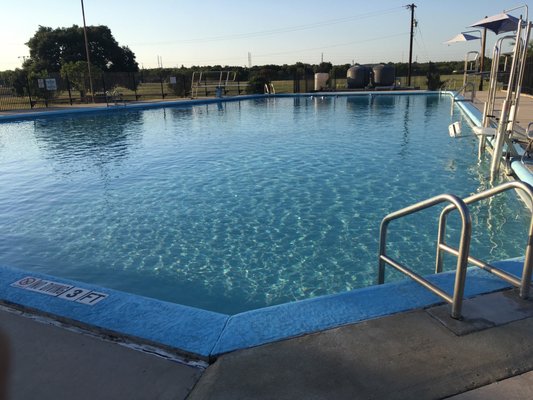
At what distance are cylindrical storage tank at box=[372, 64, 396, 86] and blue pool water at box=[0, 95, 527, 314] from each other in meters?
24.7

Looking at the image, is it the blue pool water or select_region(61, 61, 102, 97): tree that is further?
select_region(61, 61, 102, 97): tree

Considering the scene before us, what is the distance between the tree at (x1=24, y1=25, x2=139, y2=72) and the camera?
5081 centimetres

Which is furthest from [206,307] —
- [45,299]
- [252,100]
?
[252,100]

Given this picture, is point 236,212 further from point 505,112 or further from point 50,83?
point 50,83

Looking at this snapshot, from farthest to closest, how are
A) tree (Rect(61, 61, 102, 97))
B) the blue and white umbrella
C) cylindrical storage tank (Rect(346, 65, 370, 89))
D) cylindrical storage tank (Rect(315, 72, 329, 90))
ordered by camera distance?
cylindrical storage tank (Rect(346, 65, 370, 89)) → cylindrical storage tank (Rect(315, 72, 329, 90)) → tree (Rect(61, 61, 102, 97)) → the blue and white umbrella

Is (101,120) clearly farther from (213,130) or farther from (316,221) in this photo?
(316,221)

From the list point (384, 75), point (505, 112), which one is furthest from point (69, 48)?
point (505, 112)

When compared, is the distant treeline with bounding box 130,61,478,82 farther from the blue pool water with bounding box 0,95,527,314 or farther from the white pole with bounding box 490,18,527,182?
the white pole with bounding box 490,18,527,182

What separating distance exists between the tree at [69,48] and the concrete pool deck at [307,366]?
176ft

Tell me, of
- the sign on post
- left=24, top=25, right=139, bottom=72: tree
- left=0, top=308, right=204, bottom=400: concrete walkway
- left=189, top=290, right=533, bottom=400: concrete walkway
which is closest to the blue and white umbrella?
left=189, top=290, right=533, bottom=400: concrete walkway

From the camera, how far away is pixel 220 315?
9.39ft

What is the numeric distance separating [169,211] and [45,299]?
12.2 feet

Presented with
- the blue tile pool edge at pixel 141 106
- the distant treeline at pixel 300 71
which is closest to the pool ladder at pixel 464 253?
the blue tile pool edge at pixel 141 106

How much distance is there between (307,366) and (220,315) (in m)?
0.84
